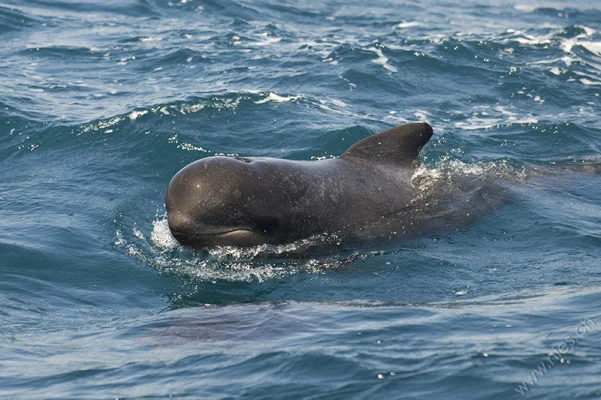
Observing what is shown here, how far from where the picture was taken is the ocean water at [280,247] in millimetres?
9617

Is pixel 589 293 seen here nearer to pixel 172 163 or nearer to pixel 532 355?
pixel 532 355

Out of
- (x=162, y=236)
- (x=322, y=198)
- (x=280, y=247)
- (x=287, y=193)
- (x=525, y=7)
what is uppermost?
(x=287, y=193)

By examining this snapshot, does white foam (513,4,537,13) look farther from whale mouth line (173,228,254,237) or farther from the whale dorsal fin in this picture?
whale mouth line (173,228,254,237)

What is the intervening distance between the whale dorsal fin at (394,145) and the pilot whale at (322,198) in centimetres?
1

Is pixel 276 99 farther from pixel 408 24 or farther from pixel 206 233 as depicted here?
pixel 408 24

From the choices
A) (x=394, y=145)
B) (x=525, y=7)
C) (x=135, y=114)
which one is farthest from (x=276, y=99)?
(x=525, y=7)

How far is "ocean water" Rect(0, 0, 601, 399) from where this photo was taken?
962cm

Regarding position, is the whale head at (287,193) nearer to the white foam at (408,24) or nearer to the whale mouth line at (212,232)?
the whale mouth line at (212,232)

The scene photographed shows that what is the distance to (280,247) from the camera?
529 inches

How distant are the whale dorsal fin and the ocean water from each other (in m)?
1.41

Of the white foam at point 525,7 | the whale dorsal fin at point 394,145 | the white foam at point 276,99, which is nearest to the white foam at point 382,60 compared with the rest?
the white foam at point 276,99

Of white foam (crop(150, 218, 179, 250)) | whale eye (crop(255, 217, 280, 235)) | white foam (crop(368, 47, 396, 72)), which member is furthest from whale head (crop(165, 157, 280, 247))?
Answer: white foam (crop(368, 47, 396, 72))

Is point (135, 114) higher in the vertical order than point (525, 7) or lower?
higher

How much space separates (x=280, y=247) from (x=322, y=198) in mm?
959
